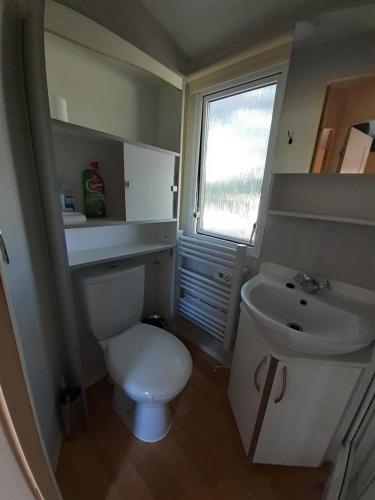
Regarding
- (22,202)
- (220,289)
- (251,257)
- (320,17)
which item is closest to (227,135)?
(320,17)

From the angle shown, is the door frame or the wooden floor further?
the wooden floor

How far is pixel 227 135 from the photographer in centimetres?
139

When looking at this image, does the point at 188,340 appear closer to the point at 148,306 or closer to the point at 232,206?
the point at 148,306

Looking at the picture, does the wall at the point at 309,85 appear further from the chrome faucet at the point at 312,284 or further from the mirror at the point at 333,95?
the chrome faucet at the point at 312,284

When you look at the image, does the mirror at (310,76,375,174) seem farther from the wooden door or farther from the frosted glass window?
the frosted glass window

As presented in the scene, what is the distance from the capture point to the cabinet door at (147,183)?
1.12m

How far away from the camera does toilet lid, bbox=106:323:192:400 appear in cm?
95

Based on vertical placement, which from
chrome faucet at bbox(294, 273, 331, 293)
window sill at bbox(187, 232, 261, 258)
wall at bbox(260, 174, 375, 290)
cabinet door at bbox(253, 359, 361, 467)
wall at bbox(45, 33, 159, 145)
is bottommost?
cabinet door at bbox(253, 359, 361, 467)

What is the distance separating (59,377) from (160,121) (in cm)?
168

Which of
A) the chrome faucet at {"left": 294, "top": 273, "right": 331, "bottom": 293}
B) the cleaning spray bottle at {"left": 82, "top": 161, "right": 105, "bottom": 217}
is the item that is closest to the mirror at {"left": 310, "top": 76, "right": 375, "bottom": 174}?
the chrome faucet at {"left": 294, "top": 273, "right": 331, "bottom": 293}

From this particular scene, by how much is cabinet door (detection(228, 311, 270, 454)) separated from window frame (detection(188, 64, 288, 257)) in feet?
1.72

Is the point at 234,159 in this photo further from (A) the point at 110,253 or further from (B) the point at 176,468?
(B) the point at 176,468

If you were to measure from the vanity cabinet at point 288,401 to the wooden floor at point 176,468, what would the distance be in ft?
0.30

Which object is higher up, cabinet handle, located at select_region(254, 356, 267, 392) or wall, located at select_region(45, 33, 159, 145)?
wall, located at select_region(45, 33, 159, 145)
